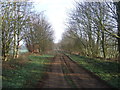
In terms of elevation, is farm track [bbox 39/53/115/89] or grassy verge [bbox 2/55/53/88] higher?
grassy verge [bbox 2/55/53/88]

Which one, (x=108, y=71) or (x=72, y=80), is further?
(x=108, y=71)

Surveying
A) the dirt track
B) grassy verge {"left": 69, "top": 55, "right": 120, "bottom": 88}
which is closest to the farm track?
the dirt track

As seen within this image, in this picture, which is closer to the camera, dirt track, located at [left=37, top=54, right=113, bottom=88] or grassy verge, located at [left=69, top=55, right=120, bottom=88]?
dirt track, located at [left=37, top=54, right=113, bottom=88]

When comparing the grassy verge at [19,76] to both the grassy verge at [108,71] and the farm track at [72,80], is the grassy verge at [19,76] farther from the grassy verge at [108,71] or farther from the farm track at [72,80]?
the grassy verge at [108,71]

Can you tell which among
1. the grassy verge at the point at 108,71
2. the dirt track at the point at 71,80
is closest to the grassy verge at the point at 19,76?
the dirt track at the point at 71,80

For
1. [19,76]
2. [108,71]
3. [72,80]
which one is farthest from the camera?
[108,71]

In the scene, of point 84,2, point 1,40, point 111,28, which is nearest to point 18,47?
point 1,40

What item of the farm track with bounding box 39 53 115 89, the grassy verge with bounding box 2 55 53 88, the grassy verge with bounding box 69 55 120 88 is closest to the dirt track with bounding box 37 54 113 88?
the farm track with bounding box 39 53 115 89

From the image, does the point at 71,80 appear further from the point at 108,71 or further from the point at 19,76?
the point at 108,71

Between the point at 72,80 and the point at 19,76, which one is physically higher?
the point at 19,76

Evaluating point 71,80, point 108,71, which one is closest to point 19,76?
point 71,80

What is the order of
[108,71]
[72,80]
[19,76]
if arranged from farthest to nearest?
[108,71] < [19,76] < [72,80]

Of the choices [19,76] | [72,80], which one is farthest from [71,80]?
[19,76]

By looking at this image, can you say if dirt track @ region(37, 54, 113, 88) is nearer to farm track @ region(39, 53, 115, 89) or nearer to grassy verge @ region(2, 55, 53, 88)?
farm track @ region(39, 53, 115, 89)
